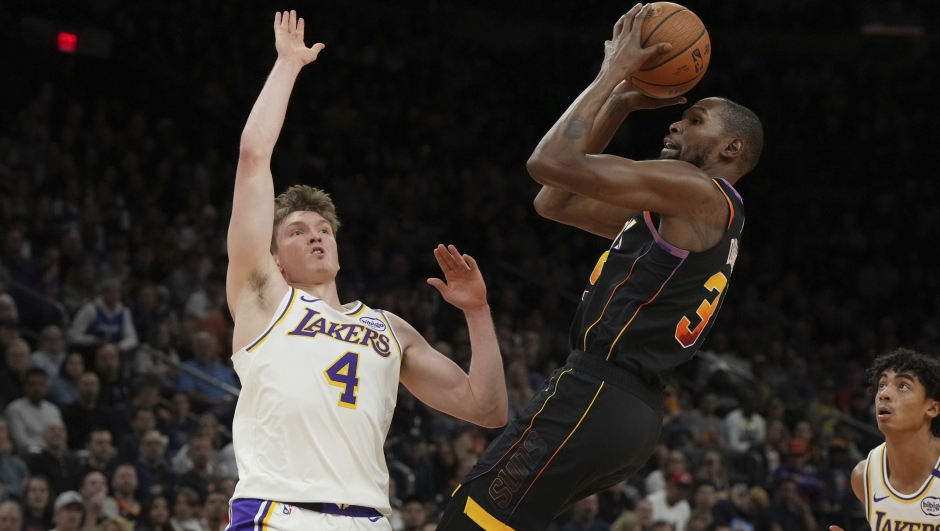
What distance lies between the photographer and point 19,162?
1182cm

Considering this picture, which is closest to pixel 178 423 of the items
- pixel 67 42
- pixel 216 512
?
pixel 216 512

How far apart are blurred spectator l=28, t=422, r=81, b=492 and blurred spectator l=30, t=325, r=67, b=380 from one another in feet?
3.39

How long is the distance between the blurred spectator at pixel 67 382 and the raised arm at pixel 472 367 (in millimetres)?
5454

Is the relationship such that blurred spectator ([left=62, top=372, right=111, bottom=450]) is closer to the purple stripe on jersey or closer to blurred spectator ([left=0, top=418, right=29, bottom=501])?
blurred spectator ([left=0, top=418, right=29, bottom=501])

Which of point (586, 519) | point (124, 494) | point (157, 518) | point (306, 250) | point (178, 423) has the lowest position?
point (586, 519)

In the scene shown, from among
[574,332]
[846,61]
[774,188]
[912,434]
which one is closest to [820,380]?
[774,188]

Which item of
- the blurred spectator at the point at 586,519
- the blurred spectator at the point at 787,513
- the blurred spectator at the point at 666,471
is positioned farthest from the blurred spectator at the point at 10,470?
the blurred spectator at the point at 787,513

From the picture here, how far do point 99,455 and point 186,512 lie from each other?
78 cm

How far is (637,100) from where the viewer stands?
14.7ft

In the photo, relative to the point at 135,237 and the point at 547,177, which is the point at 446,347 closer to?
the point at 135,237

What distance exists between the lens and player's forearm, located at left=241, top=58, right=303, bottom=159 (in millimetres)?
4047

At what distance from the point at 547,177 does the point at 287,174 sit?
9.87 metres

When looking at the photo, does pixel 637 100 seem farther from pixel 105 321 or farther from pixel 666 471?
pixel 105 321

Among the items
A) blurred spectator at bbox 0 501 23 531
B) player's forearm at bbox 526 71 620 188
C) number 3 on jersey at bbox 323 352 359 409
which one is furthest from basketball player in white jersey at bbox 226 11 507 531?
blurred spectator at bbox 0 501 23 531
